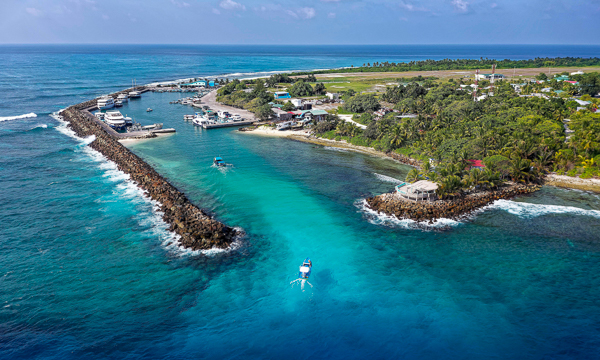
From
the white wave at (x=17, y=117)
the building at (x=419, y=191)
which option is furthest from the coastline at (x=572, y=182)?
the white wave at (x=17, y=117)

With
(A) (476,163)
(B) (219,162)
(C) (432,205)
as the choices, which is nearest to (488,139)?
(A) (476,163)

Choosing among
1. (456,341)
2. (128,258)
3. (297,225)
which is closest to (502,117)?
(297,225)

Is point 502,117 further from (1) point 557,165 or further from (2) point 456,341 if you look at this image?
(2) point 456,341

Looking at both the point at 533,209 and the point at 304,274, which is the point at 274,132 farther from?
the point at 304,274

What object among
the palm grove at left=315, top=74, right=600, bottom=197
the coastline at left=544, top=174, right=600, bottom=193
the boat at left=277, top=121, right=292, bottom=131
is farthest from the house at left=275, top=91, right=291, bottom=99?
the coastline at left=544, top=174, right=600, bottom=193

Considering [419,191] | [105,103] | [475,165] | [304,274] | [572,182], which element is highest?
[105,103]

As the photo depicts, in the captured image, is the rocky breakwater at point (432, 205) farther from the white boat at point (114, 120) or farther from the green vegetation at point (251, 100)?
the white boat at point (114, 120)
